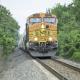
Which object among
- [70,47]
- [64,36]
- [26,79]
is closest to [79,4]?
[64,36]

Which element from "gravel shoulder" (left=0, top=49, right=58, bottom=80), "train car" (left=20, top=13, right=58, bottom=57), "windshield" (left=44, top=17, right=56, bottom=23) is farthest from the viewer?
"windshield" (left=44, top=17, right=56, bottom=23)

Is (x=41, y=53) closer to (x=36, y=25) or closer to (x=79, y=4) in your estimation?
(x=36, y=25)

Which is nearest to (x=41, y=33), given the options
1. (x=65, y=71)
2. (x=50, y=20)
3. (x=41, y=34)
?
(x=41, y=34)

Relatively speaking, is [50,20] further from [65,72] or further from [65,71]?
[65,72]

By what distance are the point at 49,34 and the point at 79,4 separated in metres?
13.3

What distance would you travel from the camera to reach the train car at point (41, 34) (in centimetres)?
3139

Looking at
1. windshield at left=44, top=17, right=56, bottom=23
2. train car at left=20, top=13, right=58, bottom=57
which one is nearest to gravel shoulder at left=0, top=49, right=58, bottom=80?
train car at left=20, top=13, right=58, bottom=57

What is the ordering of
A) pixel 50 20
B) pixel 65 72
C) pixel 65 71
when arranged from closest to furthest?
pixel 65 72 → pixel 65 71 → pixel 50 20

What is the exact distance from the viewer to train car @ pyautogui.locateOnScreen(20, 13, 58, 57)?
103 feet

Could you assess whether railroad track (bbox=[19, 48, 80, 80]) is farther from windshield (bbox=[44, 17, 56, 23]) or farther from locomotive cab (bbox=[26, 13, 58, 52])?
windshield (bbox=[44, 17, 56, 23])

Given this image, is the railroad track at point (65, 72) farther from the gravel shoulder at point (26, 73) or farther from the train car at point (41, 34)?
the train car at point (41, 34)

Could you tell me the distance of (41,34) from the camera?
105 feet

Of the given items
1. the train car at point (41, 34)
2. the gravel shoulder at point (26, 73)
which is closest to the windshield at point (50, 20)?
the train car at point (41, 34)

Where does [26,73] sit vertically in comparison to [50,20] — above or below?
below
